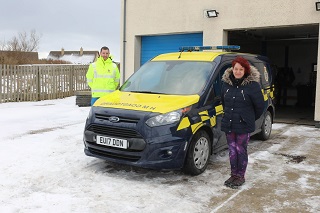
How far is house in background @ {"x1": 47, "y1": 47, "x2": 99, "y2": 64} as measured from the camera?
65812 mm

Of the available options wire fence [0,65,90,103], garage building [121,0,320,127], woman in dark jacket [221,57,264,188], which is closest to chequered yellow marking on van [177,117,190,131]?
woman in dark jacket [221,57,264,188]

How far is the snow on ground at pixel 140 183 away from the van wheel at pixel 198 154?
134 millimetres

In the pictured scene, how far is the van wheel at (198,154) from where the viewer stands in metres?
5.04

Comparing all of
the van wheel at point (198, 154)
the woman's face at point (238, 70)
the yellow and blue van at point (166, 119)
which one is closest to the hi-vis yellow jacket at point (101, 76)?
the yellow and blue van at point (166, 119)

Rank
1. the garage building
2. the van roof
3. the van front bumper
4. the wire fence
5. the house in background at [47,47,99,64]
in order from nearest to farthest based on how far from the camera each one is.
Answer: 1. the van front bumper
2. the van roof
3. the garage building
4. the wire fence
5. the house in background at [47,47,99,64]

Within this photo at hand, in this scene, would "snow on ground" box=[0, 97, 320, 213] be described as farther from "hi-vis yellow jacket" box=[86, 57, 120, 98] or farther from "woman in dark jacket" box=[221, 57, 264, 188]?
"hi-vis yellow jacket" box=[86, 57, 120, 98]

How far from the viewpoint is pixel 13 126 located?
29.0ft

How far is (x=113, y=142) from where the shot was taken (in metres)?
4.95

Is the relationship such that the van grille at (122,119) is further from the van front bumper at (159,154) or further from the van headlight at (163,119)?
the van front bumper at (159,154)

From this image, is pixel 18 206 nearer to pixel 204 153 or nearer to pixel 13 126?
pixel 204 153

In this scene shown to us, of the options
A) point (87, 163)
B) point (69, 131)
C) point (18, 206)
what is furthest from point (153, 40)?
point (18, 206)

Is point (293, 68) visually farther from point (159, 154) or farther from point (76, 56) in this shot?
point (76, 56)

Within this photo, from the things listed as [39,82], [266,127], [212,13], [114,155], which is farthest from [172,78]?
[39,82]

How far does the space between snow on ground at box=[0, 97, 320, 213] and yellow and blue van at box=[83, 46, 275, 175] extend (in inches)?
12.7
